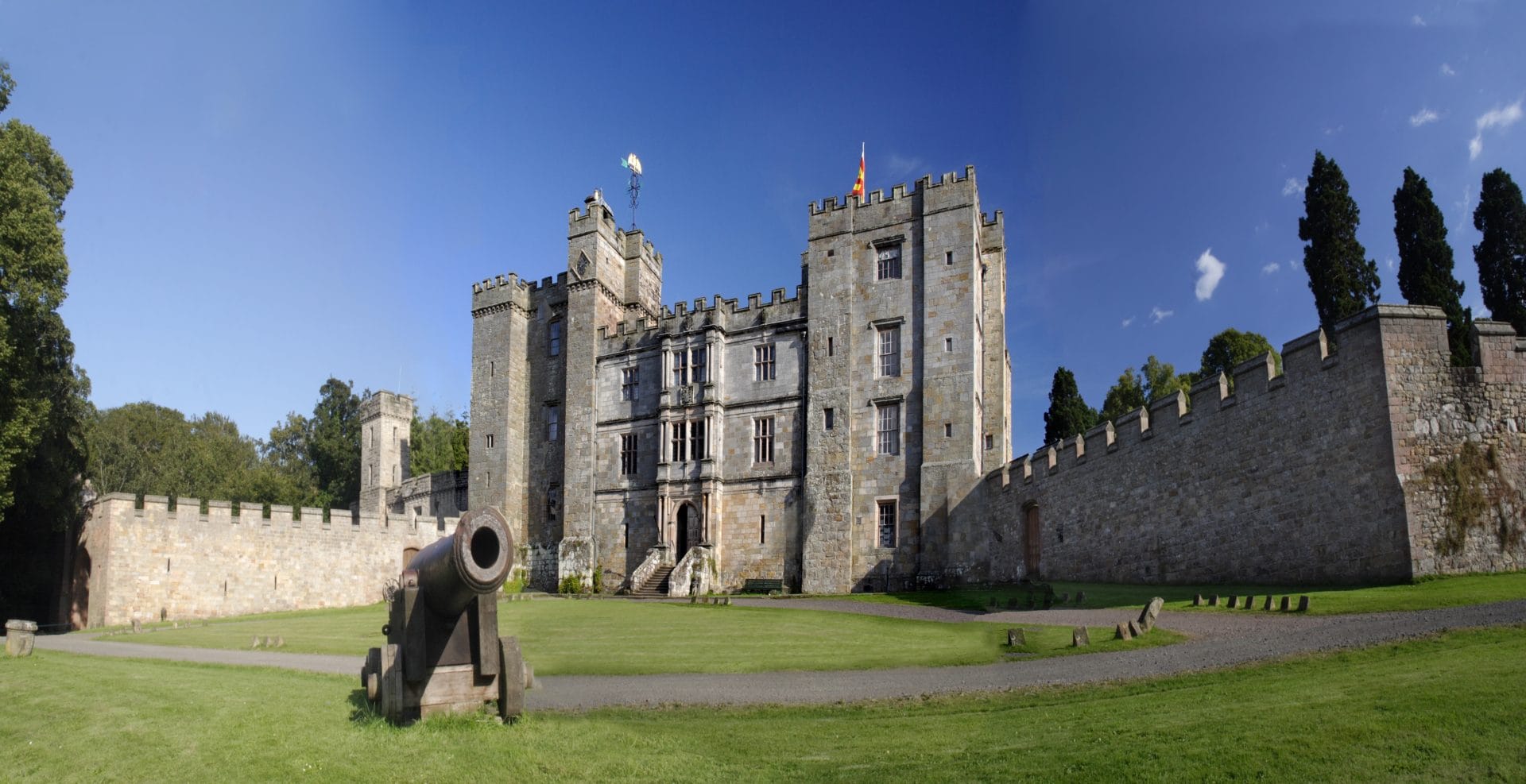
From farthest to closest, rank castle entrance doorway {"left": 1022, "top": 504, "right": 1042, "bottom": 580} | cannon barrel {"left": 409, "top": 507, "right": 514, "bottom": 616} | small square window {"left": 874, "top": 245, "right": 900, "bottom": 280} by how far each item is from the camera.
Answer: small square window {"left": 874, "top": 245, "right": 900, "bottom": 280} < castle entrance doorway {"left": 1022, "top": 504, "right": 1042, "bottom": 580} < cannon barrel {"left": 409, "top": 507, "right": 514, "bottom": 616}

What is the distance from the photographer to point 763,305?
1575 inches

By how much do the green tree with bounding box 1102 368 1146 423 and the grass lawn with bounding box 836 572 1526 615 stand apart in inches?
917

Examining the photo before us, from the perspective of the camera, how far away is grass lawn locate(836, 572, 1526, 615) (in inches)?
593

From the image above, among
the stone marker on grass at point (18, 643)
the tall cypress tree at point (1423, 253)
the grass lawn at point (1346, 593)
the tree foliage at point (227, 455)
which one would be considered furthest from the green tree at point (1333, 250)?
the tree foliage at point (227, 455)

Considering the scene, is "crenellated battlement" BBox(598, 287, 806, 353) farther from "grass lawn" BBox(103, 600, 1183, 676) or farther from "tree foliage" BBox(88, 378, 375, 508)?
"tree foliage" BBox(88, 378, 375, 508)

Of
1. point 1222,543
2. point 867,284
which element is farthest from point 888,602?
point 867,284

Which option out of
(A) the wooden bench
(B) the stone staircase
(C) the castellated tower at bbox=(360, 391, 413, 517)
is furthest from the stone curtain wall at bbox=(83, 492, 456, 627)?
(C) the castellated tower at bbox=(360, 391, 413, 517)

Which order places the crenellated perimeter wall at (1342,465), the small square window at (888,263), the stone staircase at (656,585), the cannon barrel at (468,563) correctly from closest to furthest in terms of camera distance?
the cannon barrel at (468,563)
the crenellated perimeter wall at (1342,465)
the stone staircase at (656,585)
the small square window at (888,263)

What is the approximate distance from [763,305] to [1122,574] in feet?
64.4

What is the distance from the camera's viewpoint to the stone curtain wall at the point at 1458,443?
17.6m

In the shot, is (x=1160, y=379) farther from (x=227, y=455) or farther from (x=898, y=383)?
(x=227, y=455)

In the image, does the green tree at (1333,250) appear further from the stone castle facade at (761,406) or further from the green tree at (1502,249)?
the stone castle facade at (761,406)

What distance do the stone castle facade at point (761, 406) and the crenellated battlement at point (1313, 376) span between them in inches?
432

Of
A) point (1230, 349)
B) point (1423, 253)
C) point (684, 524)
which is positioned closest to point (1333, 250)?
point (1423, 253)
